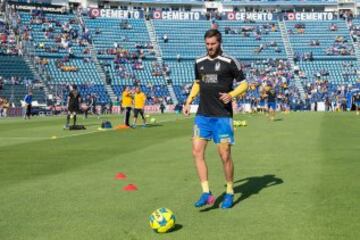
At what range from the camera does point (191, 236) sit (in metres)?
6.24

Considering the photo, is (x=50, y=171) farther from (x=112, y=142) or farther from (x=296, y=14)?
(x=296, y=14)

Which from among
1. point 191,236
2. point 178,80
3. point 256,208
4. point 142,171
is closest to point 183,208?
point 256,208

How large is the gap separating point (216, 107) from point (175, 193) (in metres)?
1.73

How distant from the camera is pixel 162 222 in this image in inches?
253

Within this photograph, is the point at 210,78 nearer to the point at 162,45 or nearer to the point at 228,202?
the point at 228,202

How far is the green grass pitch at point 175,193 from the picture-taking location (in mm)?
6520

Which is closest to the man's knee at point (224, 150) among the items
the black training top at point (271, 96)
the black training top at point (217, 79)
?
the black training top at point (217, 79)

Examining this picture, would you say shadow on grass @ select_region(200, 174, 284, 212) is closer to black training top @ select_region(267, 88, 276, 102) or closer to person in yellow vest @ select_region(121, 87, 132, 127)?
person in yellow vest @ select_region(121, 87, 132, 127)

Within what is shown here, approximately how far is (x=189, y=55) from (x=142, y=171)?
6271 centimetres

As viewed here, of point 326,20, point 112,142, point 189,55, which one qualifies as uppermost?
point 326,20

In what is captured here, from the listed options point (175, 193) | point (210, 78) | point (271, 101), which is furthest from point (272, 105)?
point (210, 78)

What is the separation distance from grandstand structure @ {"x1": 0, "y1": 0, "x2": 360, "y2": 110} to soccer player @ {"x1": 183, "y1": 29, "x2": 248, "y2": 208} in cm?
4744

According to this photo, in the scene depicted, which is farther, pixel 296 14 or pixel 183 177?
pixel 296 14

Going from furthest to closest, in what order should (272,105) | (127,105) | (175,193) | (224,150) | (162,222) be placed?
(272,105), (127,105), (175,193), (224,150), (162,222)
